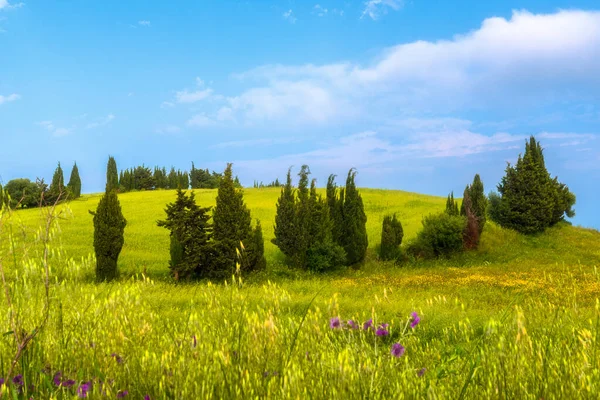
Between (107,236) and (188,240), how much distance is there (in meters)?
4.31

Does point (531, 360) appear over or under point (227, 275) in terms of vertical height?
over

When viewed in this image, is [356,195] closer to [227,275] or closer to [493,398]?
[227,275]

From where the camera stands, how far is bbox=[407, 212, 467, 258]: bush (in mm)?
31016

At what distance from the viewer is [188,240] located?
2358 cm

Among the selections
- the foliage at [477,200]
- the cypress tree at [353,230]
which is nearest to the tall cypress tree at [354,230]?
the cypress tree at [353,230]

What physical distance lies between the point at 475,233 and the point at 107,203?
26.0 meters

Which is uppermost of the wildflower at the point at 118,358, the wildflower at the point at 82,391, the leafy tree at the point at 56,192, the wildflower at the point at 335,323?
the leafy tree at the point at 56,192

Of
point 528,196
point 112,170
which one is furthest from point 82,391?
point 112,170

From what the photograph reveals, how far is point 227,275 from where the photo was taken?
2347 cm

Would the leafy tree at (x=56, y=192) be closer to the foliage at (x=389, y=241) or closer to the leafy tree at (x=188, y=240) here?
the leafy tree at (x=188, y=240)

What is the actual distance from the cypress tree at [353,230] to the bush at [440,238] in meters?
5.02

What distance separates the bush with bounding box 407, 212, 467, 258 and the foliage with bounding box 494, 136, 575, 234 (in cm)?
756

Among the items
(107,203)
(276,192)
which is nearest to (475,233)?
(107,203)

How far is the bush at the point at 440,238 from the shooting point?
3102 cm
